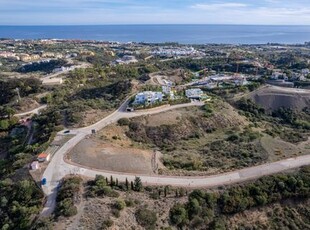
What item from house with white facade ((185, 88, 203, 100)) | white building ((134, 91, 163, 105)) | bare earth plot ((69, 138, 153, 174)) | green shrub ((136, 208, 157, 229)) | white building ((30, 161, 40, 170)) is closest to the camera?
green shrub ((136, 208, 157, 229))

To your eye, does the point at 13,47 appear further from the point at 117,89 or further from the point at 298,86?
the point at 298,86

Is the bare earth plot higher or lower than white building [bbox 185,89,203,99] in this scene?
lower

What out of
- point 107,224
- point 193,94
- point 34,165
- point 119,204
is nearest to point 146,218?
point 119,204

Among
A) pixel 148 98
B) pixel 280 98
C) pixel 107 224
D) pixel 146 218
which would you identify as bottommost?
pixel 280 98

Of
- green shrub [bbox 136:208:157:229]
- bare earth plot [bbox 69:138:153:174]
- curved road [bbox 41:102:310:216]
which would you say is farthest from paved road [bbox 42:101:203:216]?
green shrub [bbox 136:208:157:229]

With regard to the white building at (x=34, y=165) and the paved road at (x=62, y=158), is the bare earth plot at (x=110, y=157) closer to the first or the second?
the paved road at (x=62, y=158)

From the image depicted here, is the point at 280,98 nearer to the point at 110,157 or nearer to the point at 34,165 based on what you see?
the point at 110,157

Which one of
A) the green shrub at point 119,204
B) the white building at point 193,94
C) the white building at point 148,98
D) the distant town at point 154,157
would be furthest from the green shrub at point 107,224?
the white building at point 193,94

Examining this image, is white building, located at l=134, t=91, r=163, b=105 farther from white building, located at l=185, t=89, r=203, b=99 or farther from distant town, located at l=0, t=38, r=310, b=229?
white building, located at l=185, t=89, r=203, b=99

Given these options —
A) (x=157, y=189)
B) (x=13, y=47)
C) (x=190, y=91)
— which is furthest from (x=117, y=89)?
(x=13, y=47)
